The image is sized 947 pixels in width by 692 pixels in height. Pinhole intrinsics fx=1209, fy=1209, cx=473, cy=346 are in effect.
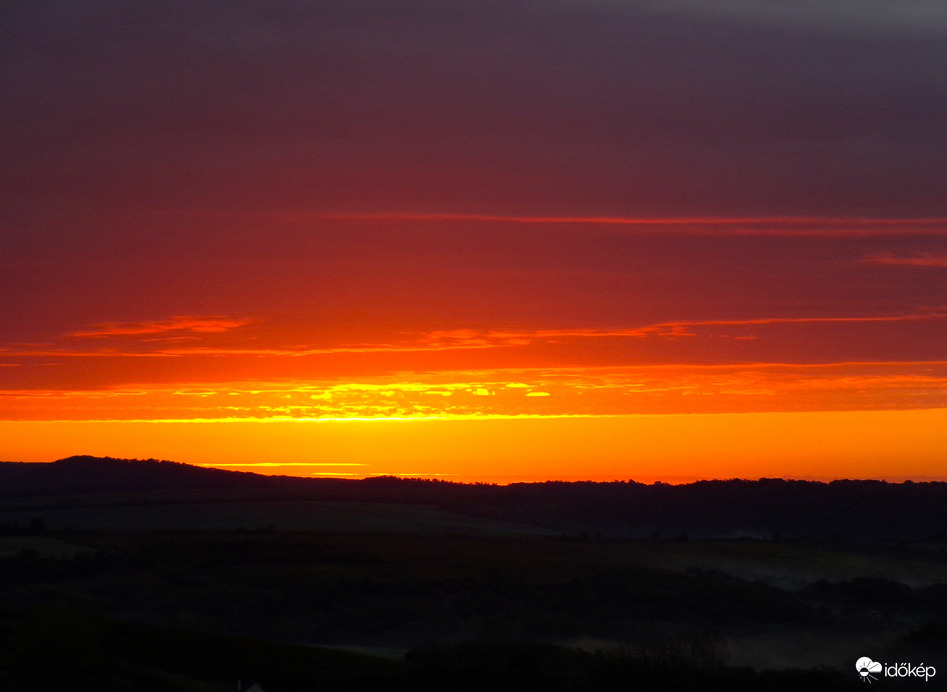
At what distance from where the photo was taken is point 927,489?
12662 centimetres

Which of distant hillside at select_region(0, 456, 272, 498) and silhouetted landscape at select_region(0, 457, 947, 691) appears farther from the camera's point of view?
distant hillside at select_region(0, 456, 272, 498)

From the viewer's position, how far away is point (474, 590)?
71.5 metres

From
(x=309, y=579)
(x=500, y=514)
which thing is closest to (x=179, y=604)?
(x=309, y=579)

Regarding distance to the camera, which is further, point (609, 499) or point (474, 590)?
point (609, 499)

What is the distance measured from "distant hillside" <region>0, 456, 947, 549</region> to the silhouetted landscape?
0.44 meters

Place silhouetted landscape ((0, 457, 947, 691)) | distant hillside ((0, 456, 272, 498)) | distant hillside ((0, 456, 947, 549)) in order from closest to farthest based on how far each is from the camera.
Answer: silhouetted landscape ((0, 457, 947, 691))
distant hillside ((0, 456, 947, 549))
distant hillside ((0, 456, 272, 498))

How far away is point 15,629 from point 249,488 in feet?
410

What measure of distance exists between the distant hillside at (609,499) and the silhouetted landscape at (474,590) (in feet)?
1.45

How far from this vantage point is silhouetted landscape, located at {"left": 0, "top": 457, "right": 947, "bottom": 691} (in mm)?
37875

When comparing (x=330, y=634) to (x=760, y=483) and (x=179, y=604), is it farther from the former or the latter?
(x=760, y=483)

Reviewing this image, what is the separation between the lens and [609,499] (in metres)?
146

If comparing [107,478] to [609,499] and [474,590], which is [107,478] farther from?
[474,590]

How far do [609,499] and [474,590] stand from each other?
7689 cm

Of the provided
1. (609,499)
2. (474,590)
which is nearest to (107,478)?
(609,499)
